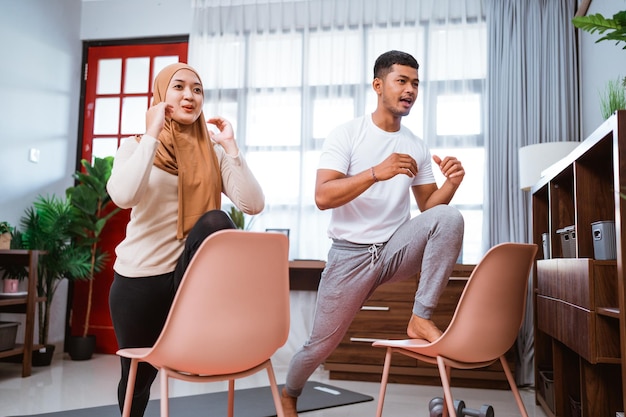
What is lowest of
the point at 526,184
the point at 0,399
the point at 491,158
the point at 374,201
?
the point at 0,399

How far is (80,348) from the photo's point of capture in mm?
4289

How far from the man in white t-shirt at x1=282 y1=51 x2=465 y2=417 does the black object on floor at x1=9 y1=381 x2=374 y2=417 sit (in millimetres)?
710

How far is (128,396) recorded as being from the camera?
54.7 inches

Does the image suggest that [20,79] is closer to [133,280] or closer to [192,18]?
[192,18]

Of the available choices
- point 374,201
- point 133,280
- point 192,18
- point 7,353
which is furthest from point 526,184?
point 7,353

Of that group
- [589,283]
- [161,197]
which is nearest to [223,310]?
[161,197]

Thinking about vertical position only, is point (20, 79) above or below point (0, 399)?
above

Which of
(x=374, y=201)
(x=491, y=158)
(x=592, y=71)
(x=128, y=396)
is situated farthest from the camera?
(x=491, y=158)

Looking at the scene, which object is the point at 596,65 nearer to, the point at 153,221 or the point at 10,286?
the point at 153,221

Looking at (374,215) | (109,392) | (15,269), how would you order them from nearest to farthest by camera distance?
(374,215), (109,392), (15,269)

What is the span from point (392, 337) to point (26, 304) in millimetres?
2428

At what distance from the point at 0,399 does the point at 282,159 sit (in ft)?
8.20

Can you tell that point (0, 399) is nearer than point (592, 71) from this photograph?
Yes

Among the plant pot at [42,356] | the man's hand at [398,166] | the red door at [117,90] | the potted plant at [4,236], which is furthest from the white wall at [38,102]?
the man's hand at [398,166]
